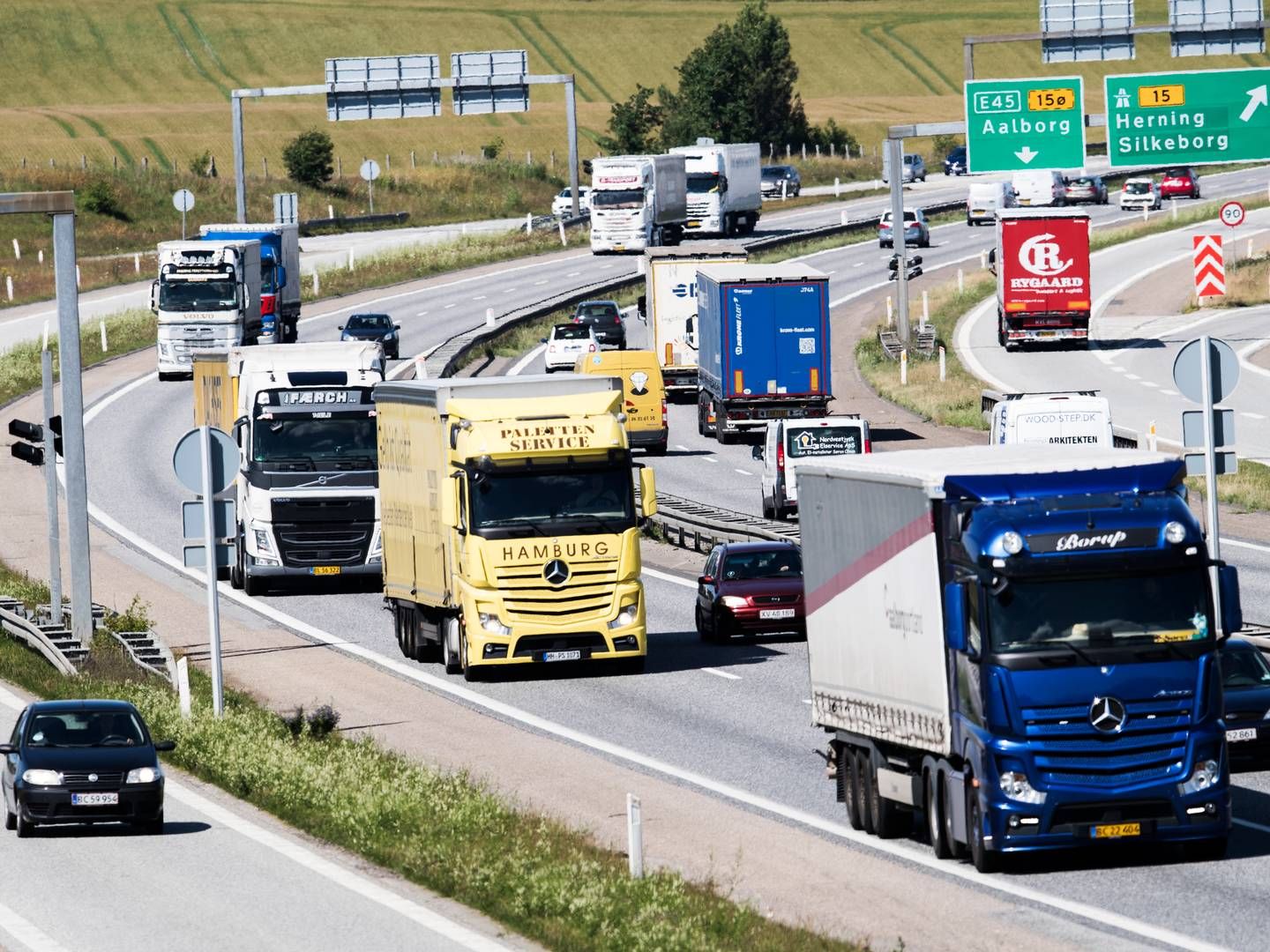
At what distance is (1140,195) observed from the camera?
106m

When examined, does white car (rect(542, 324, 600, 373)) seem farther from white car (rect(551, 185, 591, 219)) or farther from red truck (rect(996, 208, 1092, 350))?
white car (rect(551, 185, 591, 219))

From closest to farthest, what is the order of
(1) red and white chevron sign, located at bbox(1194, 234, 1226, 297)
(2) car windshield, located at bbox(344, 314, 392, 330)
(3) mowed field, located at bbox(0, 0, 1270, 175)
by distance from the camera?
(1) red and white chevron sign, located at bbox(1194, 234, 1226, 297) < (2) car windshield, located at bbox(344, 314, 392, 330) < (3) mowed field, located at bbox(0, 0, 1270, 175)

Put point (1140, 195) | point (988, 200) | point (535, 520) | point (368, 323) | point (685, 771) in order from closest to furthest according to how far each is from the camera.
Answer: point (685, 771), point (535, 520), point (368, 323), point (988, 200), point (1140, 195)

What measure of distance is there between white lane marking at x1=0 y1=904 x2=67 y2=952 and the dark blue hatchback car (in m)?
3.13

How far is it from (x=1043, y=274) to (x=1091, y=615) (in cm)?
5089

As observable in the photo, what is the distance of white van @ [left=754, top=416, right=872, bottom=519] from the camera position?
4562cm

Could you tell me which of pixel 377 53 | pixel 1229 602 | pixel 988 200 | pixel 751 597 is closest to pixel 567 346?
pixel 751 597

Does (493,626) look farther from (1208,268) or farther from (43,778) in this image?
(1208,268)

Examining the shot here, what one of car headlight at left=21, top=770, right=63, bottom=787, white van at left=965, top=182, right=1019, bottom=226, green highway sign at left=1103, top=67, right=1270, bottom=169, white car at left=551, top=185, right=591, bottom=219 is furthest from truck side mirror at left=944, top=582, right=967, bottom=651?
white car at left=551, top=185, right=591, bottom=219

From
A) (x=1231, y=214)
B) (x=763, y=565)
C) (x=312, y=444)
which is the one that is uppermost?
(x=1231, y=214)

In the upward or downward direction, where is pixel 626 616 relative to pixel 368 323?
downward

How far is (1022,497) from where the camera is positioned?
705 inches

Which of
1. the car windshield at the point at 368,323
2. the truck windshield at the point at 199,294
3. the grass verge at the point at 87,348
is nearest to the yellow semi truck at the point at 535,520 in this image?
the truck windshield at the point at 199,294

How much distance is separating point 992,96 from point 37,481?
2705cm
